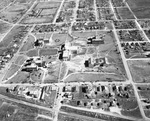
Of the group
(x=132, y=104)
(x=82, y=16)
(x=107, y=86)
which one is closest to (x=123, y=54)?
(x=107, y=86)

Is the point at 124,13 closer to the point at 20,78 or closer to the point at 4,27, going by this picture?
the point at 4,27

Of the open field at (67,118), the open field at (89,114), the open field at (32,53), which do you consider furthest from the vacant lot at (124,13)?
the open field at (67,118)

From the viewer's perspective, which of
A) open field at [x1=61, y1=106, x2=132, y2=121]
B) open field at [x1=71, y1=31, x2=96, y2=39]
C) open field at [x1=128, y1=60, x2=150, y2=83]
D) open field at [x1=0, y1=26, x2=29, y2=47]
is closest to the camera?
open field at [x1=61, y1=106, x2=132, y2=121]

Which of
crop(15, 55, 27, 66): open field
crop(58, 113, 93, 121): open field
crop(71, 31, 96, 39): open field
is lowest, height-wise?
crop(15, 55, 27, 66): open field

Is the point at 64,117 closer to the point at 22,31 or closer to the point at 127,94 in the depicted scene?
the point at 127,94

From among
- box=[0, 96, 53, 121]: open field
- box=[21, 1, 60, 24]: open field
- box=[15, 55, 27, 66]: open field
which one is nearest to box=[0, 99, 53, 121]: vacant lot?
box=[0, 96, 53, 121]: open field

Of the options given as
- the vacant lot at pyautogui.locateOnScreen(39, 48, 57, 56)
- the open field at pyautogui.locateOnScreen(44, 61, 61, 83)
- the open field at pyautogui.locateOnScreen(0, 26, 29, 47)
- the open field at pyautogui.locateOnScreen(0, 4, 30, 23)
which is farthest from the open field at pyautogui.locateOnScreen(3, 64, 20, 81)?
the open field at pyautogui.locateOnScreen(0, 4, 30, 23)

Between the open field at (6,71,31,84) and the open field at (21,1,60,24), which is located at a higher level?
the open field at (21,1,60,24)

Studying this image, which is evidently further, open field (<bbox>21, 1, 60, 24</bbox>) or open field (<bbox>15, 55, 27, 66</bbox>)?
open field (<bbox>21, 1, 60, 24</bbox>)

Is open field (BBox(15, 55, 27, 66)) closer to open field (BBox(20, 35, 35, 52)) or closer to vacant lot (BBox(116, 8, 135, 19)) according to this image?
open field (BBox(20, 35, 35, 52))

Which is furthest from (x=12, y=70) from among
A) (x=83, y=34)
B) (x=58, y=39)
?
(x=83, y=34)

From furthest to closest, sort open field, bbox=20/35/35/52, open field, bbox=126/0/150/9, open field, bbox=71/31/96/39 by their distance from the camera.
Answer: open field, bbox=126/0/150/9 → open field, bbox=71/31/96/39 → open field, bbox=20/35/35/52
